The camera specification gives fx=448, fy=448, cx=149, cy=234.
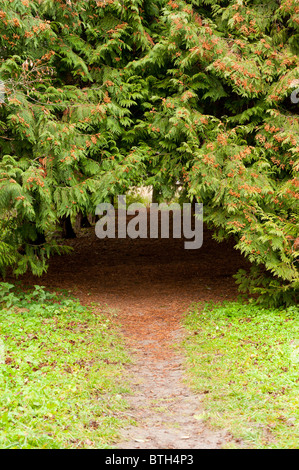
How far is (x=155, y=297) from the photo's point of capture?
9.52m

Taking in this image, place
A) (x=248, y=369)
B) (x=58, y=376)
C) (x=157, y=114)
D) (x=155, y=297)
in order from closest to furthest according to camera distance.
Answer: (x=58, y=376)
(x=248, y=369)
(x=157, y=114)
(x=155, y=297)

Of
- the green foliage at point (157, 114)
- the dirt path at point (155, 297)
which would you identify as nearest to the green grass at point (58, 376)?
the dirt path at point (155, 297)

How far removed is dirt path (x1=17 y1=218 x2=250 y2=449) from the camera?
13.8 feet

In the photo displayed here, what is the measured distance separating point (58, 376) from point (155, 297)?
477cm

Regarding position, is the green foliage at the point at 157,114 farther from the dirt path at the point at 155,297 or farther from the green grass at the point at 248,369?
the dirt path at the point at 155,297

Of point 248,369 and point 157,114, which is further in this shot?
point 157,114

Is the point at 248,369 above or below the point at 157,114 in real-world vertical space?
below

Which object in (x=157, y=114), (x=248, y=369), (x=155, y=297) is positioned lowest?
(x=155, y=297)

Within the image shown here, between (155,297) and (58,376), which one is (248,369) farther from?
(155,297)

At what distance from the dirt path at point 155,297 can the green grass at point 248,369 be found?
20cm

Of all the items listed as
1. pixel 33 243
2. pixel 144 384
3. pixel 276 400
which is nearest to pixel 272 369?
pixel 276 400

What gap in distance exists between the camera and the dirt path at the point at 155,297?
4209 mm

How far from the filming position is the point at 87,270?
11.8 meters

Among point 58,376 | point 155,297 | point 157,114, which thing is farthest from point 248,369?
point 157,114
